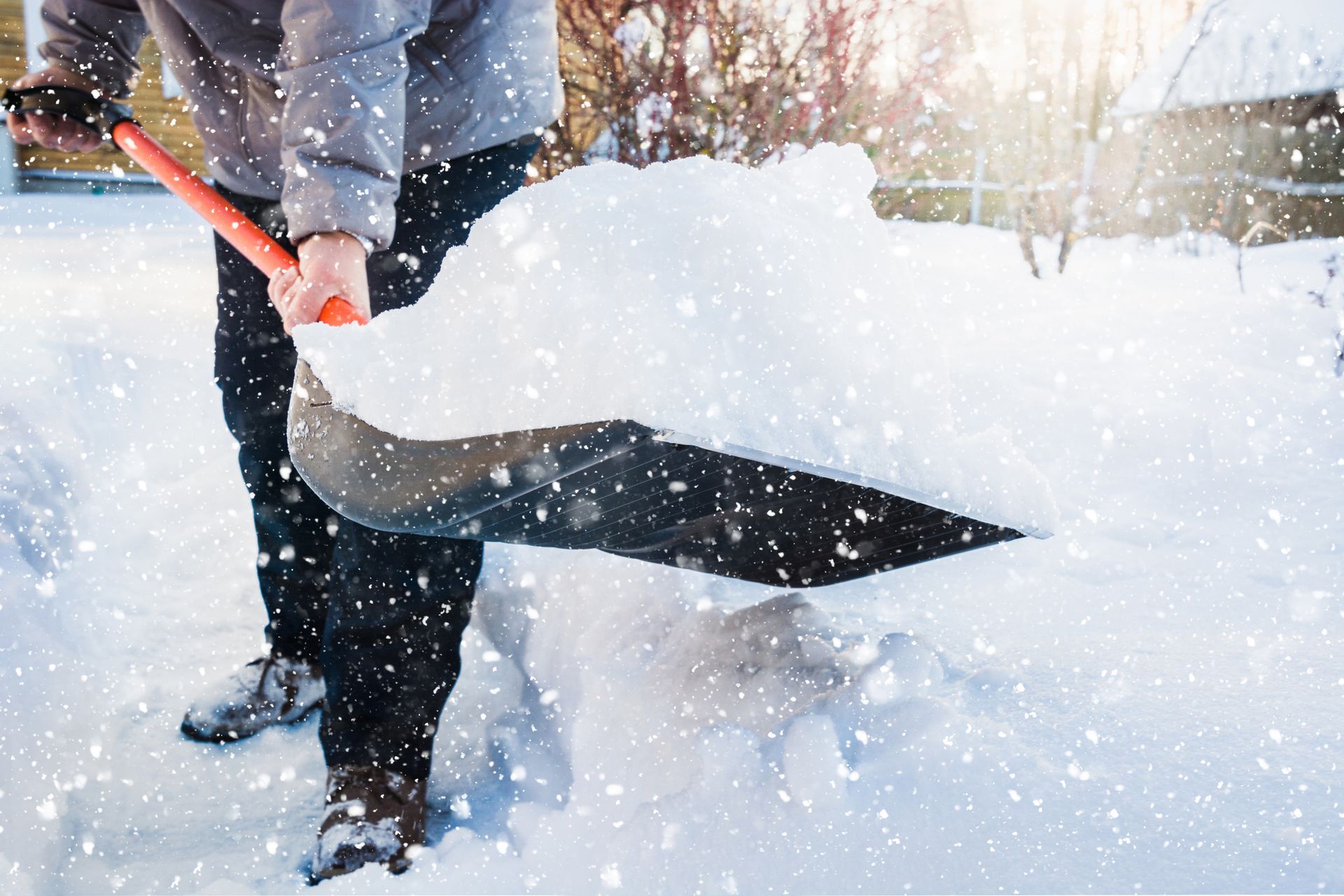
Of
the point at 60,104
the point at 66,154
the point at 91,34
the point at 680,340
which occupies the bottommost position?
the point at 680,340

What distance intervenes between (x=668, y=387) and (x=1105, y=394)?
2.18 meters

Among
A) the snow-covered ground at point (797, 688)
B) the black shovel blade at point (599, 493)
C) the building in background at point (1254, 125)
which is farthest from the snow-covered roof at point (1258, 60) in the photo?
the black shovel blade at point (599, 493)

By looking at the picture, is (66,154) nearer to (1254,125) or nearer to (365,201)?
(365,201)

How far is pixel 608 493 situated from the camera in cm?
100

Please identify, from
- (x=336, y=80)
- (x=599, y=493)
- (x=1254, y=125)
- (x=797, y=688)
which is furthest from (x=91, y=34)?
(x=1254, y=125)

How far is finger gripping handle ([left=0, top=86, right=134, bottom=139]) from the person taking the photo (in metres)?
1.71

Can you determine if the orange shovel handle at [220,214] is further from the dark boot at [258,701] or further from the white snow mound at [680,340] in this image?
the dark boot at [258,701]

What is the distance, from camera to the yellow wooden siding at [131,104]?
28.3ft

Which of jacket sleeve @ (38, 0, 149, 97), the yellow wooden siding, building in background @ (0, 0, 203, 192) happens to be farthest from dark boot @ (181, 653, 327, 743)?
building in background @ (0, 0, 203, 192)

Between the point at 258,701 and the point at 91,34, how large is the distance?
1.33m

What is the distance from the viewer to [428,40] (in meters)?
1.32

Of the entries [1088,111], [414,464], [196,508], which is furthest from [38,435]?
[1088,111]

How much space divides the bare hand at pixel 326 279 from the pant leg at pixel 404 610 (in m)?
0.25

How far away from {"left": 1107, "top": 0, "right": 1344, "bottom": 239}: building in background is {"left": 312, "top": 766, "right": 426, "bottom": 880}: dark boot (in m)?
9.81
